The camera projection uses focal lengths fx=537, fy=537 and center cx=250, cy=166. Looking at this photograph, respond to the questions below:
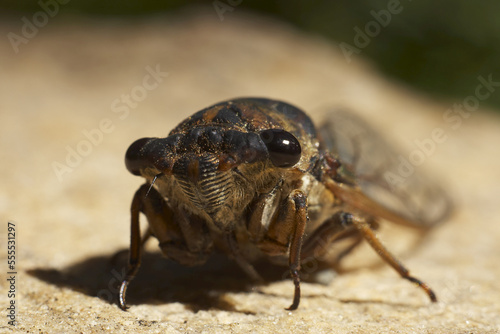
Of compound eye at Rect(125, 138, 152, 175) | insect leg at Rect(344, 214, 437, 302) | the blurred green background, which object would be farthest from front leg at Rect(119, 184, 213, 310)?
the blurred green background

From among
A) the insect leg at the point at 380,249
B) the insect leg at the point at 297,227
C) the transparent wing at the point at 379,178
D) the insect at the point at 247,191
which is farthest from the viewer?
the transparent wing at the point at 379,178

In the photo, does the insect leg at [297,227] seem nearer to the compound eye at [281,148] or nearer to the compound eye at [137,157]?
the compound eye at [281,148]

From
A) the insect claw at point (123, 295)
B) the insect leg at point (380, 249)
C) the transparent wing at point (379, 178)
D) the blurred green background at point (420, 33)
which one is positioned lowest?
the insect claw at point (123, 295)

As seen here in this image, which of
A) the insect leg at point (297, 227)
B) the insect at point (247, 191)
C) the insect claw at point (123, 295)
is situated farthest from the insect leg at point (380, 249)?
the insect claw at point (123, 295)

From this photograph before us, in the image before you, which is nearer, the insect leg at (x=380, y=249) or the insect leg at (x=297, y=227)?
the insect leg at (x=297, y=227)

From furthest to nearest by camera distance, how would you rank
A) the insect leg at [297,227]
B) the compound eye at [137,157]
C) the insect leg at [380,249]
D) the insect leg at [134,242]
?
the insect leg at [380,249]
the insect leg at [134,242]
the insect leg at [297,227]
the compound eye at [137,157]

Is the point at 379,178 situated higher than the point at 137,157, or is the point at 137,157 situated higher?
the point at 379,178

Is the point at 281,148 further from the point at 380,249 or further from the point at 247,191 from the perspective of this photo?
the point at 380,249

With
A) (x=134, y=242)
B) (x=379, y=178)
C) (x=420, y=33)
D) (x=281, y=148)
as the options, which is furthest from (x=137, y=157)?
(x=420, y=33)

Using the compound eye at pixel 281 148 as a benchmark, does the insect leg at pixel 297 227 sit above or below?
below
